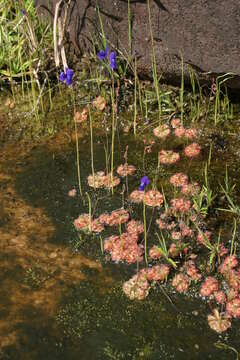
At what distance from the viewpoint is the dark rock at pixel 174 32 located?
3.08m

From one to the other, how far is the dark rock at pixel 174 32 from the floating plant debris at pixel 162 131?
0.35m

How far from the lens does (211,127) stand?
11.5 feet

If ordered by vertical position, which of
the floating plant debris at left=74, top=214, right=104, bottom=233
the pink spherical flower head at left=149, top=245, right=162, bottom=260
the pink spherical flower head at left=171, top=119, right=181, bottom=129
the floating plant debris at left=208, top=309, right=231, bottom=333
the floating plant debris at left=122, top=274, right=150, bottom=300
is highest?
the pink spherical flower head at left=171, top=119, right=181, bottom=129

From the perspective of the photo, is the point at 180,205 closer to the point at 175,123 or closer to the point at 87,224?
the point at 87,224

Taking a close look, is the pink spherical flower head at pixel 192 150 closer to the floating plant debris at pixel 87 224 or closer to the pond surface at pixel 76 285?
the pond surface at pixel 76 285

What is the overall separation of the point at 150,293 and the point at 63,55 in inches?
83.3

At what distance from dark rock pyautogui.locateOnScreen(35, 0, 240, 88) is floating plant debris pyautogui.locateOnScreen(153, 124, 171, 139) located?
1.15ft

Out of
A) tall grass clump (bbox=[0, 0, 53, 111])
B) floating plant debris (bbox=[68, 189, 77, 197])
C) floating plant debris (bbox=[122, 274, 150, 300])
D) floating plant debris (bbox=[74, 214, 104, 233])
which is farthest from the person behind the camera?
tall grass clump (bbox=[0, 0, 53, 111])

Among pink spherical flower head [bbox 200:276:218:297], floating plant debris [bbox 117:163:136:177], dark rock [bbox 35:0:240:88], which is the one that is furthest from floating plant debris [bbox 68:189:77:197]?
dark rock [bbox 35:0:240:88]

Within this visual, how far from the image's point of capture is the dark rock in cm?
308

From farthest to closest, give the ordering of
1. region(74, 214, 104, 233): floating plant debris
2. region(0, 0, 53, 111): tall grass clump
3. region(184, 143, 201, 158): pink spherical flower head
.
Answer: region(0, 0, 53, 111): tall grass clump
region(184, 143, 201, 158): pink spherical flower head
region(74, 214, 104, 233): floating plant debris

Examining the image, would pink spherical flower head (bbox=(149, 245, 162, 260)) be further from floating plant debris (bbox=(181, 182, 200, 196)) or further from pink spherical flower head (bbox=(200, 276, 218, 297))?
floating plant debris (bbox=(181, 182, 200, 196))

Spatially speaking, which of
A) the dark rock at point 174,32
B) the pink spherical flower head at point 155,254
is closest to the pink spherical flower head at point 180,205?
the pink spherical flower head at point 155,254

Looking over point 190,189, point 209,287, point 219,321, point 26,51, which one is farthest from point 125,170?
point 26,51
